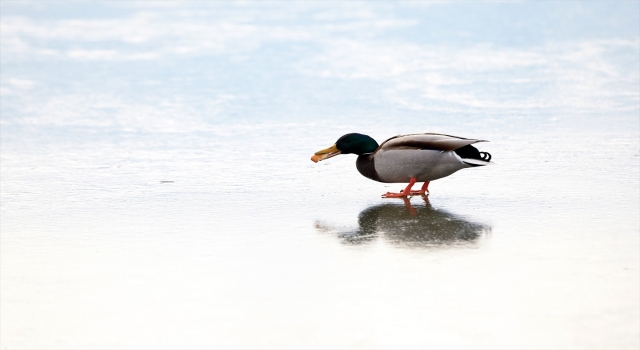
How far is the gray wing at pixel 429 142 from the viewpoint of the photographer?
20.3 ft

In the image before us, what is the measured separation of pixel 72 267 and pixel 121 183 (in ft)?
8.21

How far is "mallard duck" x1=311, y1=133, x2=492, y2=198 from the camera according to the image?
20.5 feet

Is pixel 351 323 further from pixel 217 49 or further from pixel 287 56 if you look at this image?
pixel 217 49

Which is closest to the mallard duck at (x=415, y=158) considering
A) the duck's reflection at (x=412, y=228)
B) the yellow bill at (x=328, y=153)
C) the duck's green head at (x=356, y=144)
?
the duck's green head at (x=356, y=144)

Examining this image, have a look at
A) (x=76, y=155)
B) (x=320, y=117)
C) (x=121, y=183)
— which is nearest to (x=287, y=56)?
(x=320, y=117)

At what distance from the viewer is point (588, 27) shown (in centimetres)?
1462

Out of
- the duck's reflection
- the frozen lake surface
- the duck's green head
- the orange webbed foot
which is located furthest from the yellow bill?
the duck's reflection

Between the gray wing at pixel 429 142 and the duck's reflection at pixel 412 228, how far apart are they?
450mm

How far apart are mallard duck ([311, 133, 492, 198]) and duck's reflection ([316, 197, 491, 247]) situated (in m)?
0.38

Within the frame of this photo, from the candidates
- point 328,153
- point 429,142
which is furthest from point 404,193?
point 328,153

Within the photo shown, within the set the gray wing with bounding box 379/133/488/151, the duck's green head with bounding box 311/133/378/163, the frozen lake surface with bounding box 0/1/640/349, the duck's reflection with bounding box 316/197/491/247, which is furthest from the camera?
the duck's green head with bounding box 311/133/378/163

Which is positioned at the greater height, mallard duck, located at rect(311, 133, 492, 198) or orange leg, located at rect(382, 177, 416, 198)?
mallard duck, located at rect(311, 133, 492, 198)

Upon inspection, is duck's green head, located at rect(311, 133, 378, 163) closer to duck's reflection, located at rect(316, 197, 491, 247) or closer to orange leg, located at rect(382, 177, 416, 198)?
orange leg, located at rect(382, 177, 416, 198)

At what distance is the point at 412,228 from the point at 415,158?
3.48ft
